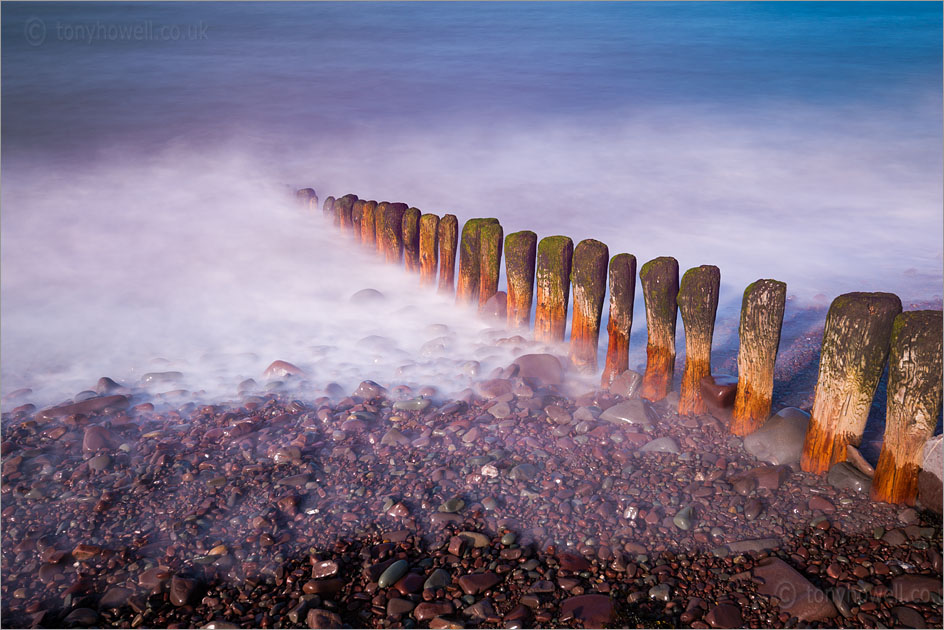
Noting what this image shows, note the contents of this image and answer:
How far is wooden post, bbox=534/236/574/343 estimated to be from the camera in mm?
4430

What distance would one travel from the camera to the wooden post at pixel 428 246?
5613 mm

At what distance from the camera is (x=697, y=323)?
3.89 m

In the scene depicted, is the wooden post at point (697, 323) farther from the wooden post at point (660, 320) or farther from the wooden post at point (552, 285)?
the wooden post at point (552, 285)

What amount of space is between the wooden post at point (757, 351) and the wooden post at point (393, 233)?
10.4 feet

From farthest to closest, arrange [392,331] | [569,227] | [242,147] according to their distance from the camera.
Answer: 1. [242,147]
2. [569,227]
3. [392,331]

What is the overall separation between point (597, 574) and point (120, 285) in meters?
5.61

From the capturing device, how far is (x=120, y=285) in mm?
6738

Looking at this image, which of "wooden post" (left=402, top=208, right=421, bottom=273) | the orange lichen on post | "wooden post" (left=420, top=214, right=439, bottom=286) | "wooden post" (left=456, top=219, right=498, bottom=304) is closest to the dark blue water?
the orange lichen on post

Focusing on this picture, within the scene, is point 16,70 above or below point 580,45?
below

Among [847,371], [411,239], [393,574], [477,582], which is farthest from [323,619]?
[411,239]

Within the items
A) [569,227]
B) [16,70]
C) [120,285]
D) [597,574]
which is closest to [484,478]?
[597,574]

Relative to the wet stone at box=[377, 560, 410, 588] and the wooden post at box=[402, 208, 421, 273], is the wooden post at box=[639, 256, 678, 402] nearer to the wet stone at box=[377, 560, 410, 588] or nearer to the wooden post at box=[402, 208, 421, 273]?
the wet stone at box=[377, 560, 410, 588]

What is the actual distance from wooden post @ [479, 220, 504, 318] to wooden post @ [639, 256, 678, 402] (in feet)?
4.10

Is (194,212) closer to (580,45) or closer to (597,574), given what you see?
(597,574)
